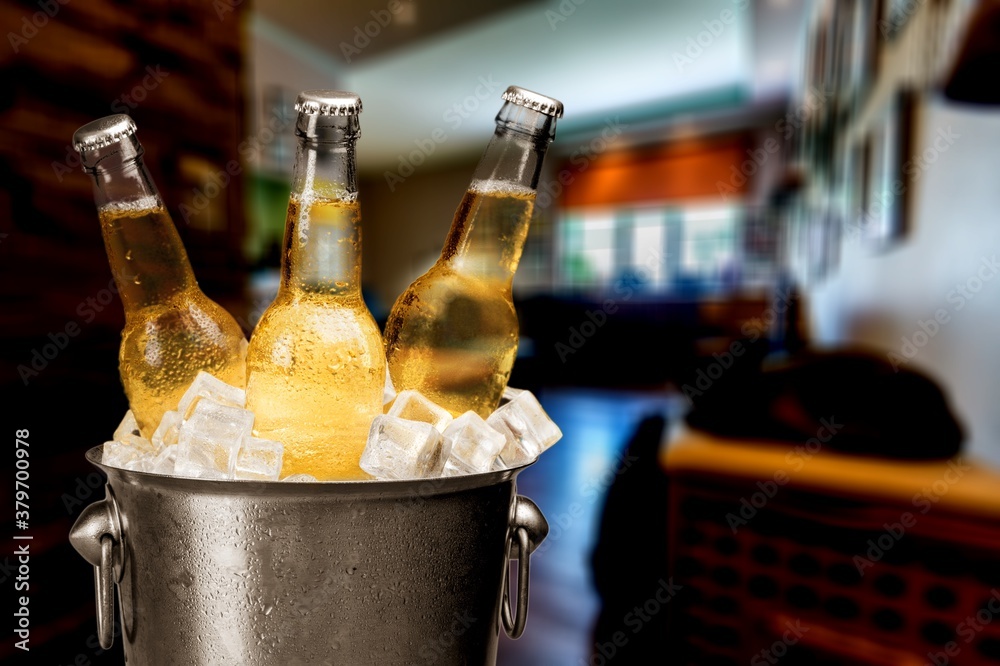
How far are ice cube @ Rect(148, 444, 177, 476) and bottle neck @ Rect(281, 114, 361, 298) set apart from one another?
0.13m

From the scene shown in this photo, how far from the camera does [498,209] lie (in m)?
0.50

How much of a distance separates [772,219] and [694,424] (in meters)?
7.61

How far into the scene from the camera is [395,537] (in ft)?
1.20

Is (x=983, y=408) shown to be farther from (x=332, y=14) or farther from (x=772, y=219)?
(x=772, y=219)

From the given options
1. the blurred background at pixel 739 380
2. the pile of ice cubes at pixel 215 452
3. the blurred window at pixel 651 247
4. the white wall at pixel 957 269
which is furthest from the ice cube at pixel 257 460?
the blurred window at pixel 651 247

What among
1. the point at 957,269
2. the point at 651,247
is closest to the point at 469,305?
the point at 957,269

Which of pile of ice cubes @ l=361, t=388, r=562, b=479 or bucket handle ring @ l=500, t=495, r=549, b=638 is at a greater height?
pile of ice cubes @ l=361, t=388, r=562, b=479

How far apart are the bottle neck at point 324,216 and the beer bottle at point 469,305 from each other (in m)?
0.07

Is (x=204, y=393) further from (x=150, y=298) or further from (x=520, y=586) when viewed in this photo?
(x=520, y=586)

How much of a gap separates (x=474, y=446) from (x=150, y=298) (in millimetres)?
270

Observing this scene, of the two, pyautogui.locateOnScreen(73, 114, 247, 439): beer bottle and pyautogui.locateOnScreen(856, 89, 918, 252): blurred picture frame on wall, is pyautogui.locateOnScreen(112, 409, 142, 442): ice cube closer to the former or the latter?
pyautogui.locateOnScreen(73, 114, 247, 439): beer bottle

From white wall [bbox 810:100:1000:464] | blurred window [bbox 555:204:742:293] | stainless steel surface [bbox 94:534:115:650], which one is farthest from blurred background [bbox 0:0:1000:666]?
blurred window [bbox 555:204:742:293]

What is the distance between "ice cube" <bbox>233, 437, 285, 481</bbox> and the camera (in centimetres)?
37

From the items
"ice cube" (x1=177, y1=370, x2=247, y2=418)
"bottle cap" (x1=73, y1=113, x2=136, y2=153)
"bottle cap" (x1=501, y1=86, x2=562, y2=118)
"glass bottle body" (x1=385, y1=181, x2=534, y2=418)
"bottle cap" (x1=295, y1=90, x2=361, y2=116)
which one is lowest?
"ice cube" (x1=177, y1=370, x2=247, y2=418)
